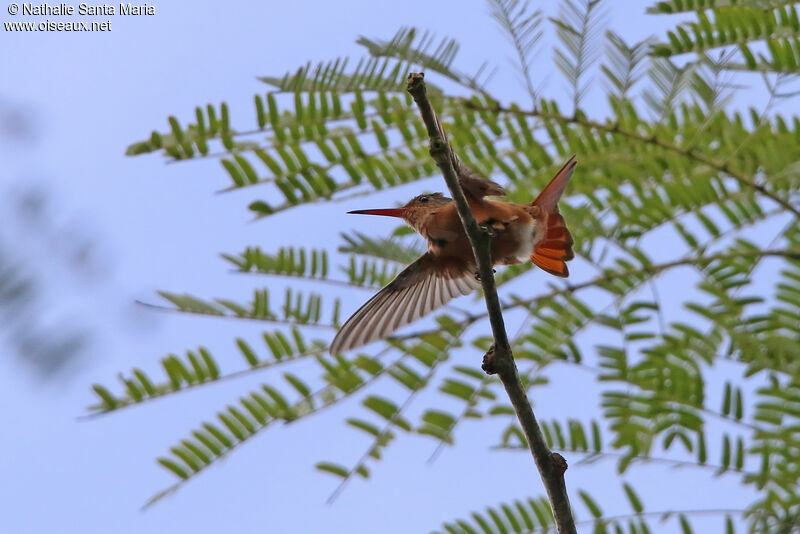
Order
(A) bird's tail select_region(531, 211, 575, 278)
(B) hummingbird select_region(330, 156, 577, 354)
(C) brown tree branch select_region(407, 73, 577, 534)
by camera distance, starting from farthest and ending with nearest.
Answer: (A) bird's tail select_region(531, 211, 575, 278)
(B) hummingbird select_region(330, 156, 577, 354)
(C) brown tree branch select_region(407, 73, 577, 534)

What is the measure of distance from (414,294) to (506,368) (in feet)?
3.80

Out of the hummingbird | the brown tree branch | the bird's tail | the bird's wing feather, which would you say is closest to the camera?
the brown tree branch

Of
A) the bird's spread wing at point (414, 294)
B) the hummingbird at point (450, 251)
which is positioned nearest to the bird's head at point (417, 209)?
the hummingbird at point (450, 251)

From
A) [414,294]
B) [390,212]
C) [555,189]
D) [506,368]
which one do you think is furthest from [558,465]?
[390,212]

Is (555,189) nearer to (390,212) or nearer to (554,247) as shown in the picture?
(554,247)

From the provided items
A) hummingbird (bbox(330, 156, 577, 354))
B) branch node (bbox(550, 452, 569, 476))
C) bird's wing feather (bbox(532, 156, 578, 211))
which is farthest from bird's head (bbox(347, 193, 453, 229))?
branch node (bbox(550, 452, 569, 476))

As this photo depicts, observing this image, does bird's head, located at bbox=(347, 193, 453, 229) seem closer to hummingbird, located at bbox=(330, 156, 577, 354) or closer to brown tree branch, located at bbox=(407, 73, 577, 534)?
hummingbird, located at bbox=(330, 156, 577, 354)

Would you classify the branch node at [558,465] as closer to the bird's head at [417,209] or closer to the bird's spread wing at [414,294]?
the bird's spread wing at [414,294]

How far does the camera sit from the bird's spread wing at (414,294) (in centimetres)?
246

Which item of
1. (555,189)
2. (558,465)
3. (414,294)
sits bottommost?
(558,465)

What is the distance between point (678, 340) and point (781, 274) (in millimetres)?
310

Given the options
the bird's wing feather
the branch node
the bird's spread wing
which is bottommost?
the branch node

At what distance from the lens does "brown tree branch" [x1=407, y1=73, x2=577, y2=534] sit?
1.39 m

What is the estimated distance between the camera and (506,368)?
1479 millimetres
